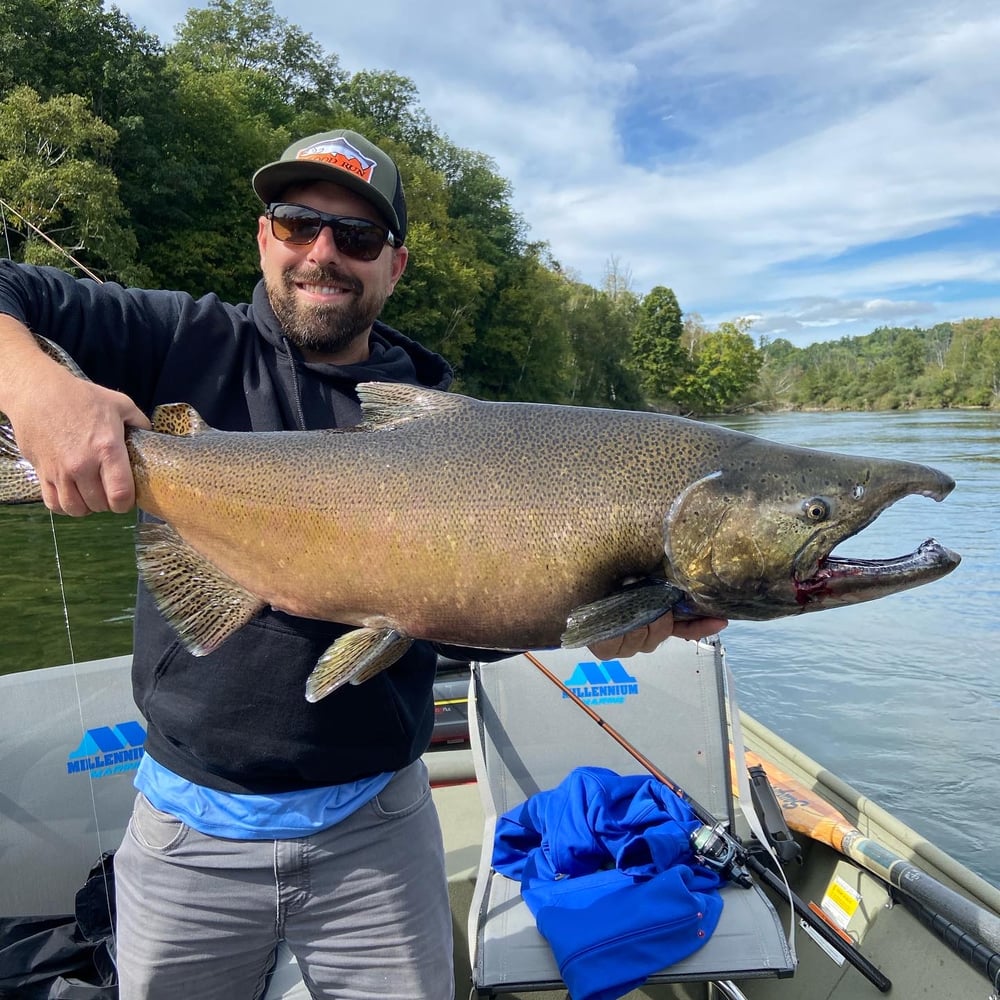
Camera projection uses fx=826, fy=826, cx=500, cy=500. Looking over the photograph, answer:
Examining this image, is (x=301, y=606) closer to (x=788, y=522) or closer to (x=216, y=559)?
(x=216, y=559)

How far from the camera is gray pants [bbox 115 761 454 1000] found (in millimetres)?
2268

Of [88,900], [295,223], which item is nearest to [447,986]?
[88,900]

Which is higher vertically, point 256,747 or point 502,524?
point 502,524

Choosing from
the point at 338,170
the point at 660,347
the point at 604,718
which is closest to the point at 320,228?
the point at 338,170

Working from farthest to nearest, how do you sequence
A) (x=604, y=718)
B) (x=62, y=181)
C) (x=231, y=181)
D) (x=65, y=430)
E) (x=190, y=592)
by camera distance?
(x=231, y=181) → (x=62, y=181) → (x=604, y=718) → (x=190, y=592) → (x=65, y=430)

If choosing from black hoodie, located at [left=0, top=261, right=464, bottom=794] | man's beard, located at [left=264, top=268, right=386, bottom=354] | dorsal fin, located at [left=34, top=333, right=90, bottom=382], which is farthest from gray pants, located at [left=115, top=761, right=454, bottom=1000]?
man's beard, located at [left=264, top=268, right=386, bottom=354]

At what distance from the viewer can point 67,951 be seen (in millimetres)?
3154

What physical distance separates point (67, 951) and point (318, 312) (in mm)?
2610

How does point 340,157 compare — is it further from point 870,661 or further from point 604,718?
point 870,661

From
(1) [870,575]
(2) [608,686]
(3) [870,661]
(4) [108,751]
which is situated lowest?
(3) [870,661]

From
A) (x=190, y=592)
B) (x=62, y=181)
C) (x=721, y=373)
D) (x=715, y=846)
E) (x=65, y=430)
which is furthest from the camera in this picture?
(x=721, y=373)

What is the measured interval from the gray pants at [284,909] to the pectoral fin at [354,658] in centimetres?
53

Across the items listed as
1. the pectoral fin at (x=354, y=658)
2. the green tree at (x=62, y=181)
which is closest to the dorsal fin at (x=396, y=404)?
the pectoral fin at (x=354, y=658)

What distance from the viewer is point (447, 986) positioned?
2.48 metres
